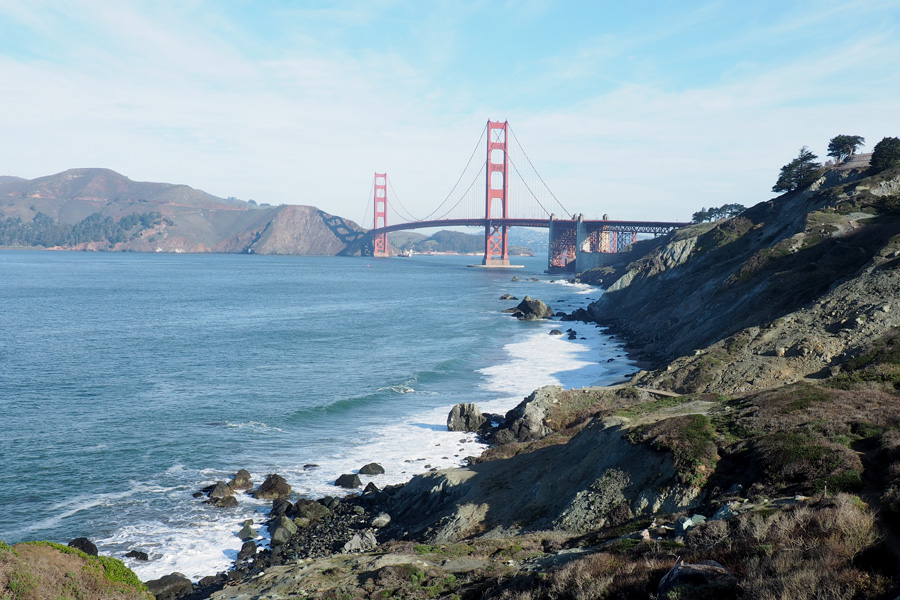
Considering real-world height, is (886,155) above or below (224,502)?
above

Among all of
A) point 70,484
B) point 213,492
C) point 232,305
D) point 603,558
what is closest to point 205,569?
point 213,492

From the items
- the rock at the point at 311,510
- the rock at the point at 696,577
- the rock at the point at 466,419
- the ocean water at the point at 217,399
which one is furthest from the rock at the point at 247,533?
the rock at the point at 696,577

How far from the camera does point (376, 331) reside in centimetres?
6025

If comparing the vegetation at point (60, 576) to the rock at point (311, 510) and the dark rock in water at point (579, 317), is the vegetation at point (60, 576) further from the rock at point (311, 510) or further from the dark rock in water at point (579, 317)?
the dark rock in water at point (579, 317)

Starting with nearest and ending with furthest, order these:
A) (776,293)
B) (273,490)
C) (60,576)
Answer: (60,576) < (273,490) < (776,293)

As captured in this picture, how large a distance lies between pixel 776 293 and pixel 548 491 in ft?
84.9

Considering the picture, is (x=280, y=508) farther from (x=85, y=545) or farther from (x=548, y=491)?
(x=548, y=491)

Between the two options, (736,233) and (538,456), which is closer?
(538,456)

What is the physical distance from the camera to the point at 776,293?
36.4 meters

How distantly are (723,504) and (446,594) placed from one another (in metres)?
5.60

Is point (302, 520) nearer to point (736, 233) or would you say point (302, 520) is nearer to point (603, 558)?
point (603, 558)

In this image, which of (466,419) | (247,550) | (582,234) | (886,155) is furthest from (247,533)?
(582,234)

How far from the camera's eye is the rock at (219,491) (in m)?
22.1

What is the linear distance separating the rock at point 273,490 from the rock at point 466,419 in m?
9.40
